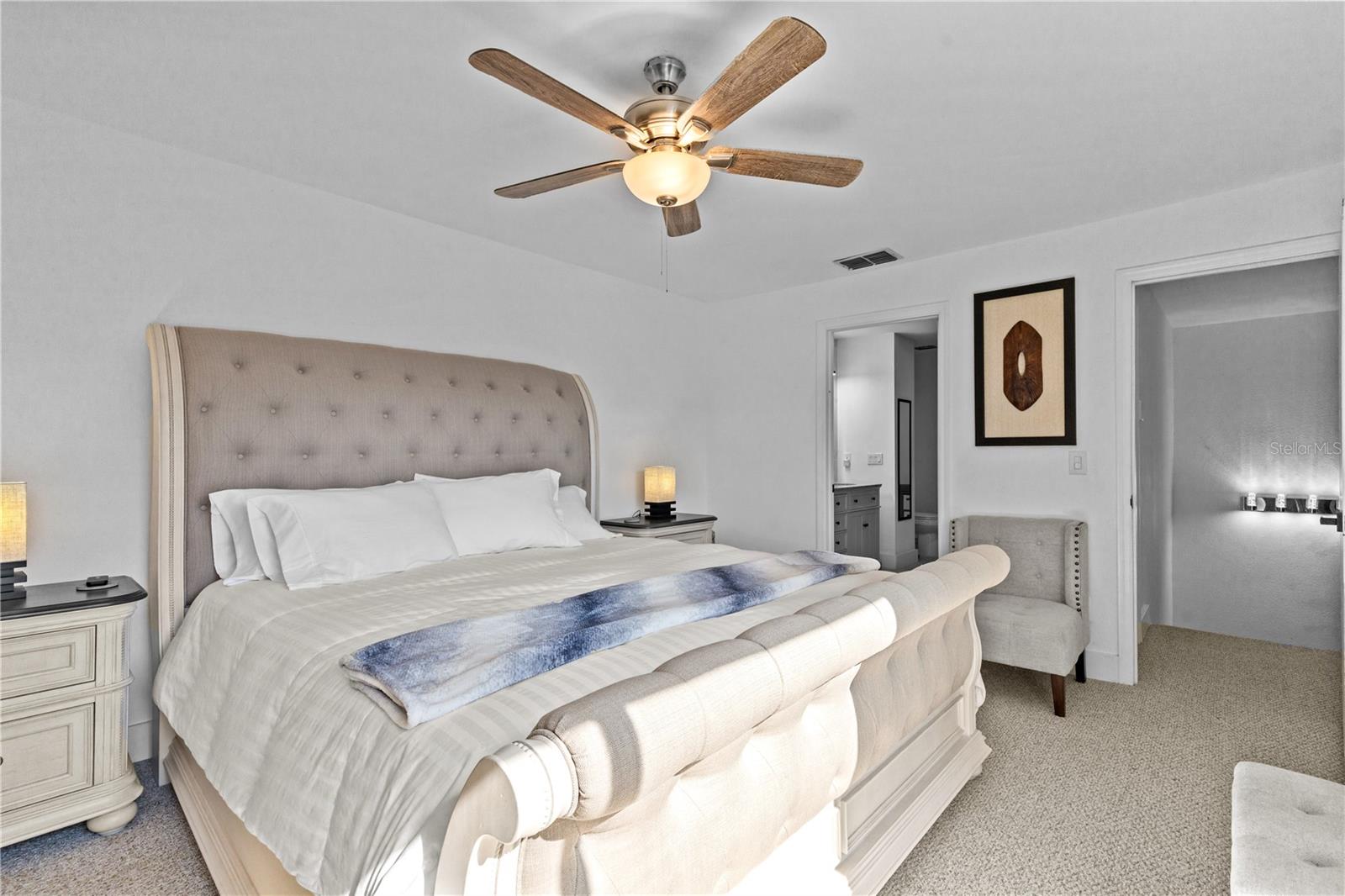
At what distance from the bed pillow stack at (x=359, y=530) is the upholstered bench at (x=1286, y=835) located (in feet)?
7.72

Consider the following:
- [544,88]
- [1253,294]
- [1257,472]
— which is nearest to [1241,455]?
[1257,472]

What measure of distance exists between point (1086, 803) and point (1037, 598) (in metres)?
1.31

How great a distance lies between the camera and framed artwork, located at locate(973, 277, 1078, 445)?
340cm

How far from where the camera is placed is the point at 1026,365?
3520 mm

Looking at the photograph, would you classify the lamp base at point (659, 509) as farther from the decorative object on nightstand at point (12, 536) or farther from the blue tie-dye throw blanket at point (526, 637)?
the decorative object on nightstand at point (12, 536)

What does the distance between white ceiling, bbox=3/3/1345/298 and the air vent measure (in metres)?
0.62

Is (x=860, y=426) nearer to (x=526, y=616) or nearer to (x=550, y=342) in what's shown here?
(x=550, y=342)

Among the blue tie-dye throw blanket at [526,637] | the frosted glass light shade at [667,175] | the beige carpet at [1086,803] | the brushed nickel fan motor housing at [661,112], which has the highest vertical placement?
the brushed nickel fan motor housing at [661,112]

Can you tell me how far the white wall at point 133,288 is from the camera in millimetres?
2170

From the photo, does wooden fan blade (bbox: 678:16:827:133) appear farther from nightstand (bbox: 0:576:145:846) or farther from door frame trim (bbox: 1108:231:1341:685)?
door frame trim (bbox: 1108:231:1341:685)

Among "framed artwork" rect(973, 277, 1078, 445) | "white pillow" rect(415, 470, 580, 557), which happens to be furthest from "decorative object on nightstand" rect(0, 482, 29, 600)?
"framed artwork" rect(973, 277, 1078, 445)

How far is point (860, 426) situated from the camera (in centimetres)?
622

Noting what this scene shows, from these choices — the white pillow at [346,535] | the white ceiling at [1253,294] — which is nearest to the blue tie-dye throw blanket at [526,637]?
the white pillow at [346,535]

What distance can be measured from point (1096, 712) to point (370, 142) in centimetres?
390
